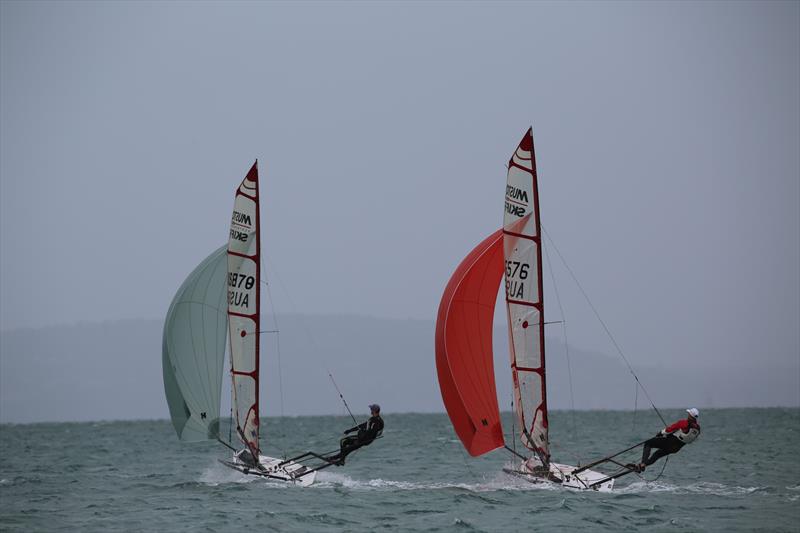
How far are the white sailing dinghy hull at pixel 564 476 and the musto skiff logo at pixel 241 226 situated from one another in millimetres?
7312

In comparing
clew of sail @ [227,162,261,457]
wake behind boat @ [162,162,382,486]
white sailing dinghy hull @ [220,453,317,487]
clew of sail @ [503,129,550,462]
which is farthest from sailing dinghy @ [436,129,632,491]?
clew of sail @ [227,162,261,457]

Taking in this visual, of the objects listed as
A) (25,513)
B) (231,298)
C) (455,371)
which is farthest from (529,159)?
(25,513)

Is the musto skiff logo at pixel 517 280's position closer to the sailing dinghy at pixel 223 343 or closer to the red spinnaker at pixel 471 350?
the red spinnaker at pixel 471 350

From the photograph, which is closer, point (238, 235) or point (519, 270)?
point (519, 270)

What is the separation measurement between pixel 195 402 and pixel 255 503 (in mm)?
4132

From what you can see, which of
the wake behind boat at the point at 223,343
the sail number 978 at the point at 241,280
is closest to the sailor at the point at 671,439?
the wake behind boat at the point at 223,343

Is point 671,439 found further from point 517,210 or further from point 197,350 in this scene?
point 197,350

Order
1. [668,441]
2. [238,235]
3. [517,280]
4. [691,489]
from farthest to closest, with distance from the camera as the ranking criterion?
[238,235], [691,489], [517,280], [668,441]

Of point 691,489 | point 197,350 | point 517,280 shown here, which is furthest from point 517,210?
point 197,350

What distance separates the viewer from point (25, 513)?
20766 mm

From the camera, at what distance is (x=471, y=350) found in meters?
21.4

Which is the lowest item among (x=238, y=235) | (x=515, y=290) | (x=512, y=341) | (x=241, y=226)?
(x=512, y=341)

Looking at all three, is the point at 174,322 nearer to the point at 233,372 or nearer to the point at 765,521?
the point at 233,372

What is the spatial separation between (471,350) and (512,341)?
805 millimetres
